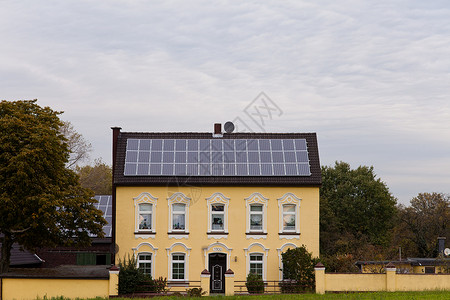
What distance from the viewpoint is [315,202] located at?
35.8 meters

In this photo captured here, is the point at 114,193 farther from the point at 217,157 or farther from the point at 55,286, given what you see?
the point at 55,286

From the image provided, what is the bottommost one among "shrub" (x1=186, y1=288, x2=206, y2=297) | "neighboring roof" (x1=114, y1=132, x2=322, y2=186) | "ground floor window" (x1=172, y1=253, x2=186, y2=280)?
"shrub" (x1=186, y1=288, x2=206, y2=297)

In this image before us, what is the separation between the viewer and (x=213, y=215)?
118 ft

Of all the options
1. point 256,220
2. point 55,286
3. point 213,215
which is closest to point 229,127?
point 213,215

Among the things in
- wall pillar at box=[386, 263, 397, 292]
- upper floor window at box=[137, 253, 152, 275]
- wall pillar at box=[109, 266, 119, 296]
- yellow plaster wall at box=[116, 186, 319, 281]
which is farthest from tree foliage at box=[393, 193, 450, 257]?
wall pillar at box=[109, 266, 119, 296]

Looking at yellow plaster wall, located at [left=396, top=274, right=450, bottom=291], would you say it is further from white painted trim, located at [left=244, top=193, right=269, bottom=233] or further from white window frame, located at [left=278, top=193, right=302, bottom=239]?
white painted trim, located at [left=244, top=193, right=269, bottom=233]

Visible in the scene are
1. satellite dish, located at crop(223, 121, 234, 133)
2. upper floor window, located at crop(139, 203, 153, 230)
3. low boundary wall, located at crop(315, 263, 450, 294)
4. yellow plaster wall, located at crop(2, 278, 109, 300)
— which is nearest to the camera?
yellow plaster wall, located at crop(2, 278, 109, 300)

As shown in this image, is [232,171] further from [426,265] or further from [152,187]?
[426,265]

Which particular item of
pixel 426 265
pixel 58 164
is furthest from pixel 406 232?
pixel 58 164

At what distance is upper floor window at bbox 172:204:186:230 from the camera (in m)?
35.8

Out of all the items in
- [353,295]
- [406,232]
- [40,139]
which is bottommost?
[353,295]

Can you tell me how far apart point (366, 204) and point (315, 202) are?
24676mm

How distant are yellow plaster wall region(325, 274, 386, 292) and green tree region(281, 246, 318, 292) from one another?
1.32m

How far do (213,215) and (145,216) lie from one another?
4071mm
